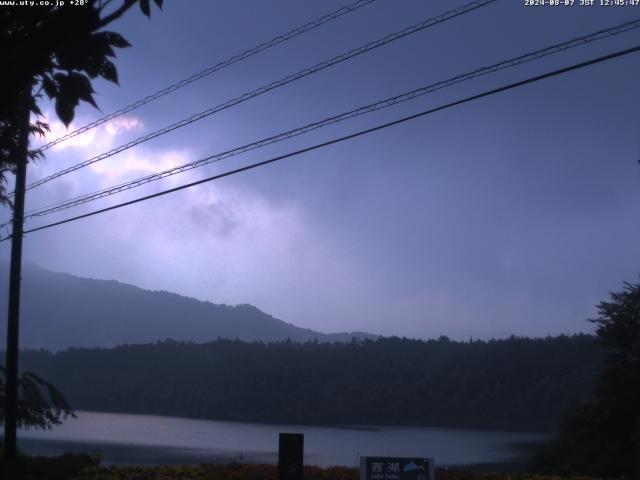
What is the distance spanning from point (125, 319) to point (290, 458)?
6579 inches

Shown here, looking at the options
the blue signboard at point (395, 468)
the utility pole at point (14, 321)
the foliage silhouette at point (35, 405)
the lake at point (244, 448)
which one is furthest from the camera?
the lake at point (244, 448)

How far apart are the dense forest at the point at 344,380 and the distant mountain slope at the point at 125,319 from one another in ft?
152

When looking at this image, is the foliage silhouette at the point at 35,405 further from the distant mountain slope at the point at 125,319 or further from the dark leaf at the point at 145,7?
the distant mountain slope at the point at 125,319

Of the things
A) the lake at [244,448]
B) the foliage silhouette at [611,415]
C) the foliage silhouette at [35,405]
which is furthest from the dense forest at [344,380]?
the foliage silhouette at [35,405]

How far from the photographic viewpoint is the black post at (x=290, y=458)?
11703 millimetres

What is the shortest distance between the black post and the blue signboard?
3.68 ft

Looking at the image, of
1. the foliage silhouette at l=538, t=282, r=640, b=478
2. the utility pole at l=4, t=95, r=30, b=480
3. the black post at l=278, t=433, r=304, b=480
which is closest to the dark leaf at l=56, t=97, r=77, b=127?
the black post at l=278, t=433, r=304, b=480

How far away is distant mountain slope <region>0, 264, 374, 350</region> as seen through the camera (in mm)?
140875

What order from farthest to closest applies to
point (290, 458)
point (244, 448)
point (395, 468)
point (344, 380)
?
1. point (344, 380)
2. point (244, 448)
3. point (290, 458)
4. point (395, 468)

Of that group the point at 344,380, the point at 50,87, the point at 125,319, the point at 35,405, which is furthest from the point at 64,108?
the point at 125,319

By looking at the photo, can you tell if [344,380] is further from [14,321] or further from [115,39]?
[115,39]

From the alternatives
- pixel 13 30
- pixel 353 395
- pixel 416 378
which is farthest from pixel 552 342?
pixel 13 30

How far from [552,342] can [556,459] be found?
37230mm

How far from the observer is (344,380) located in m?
73.6
